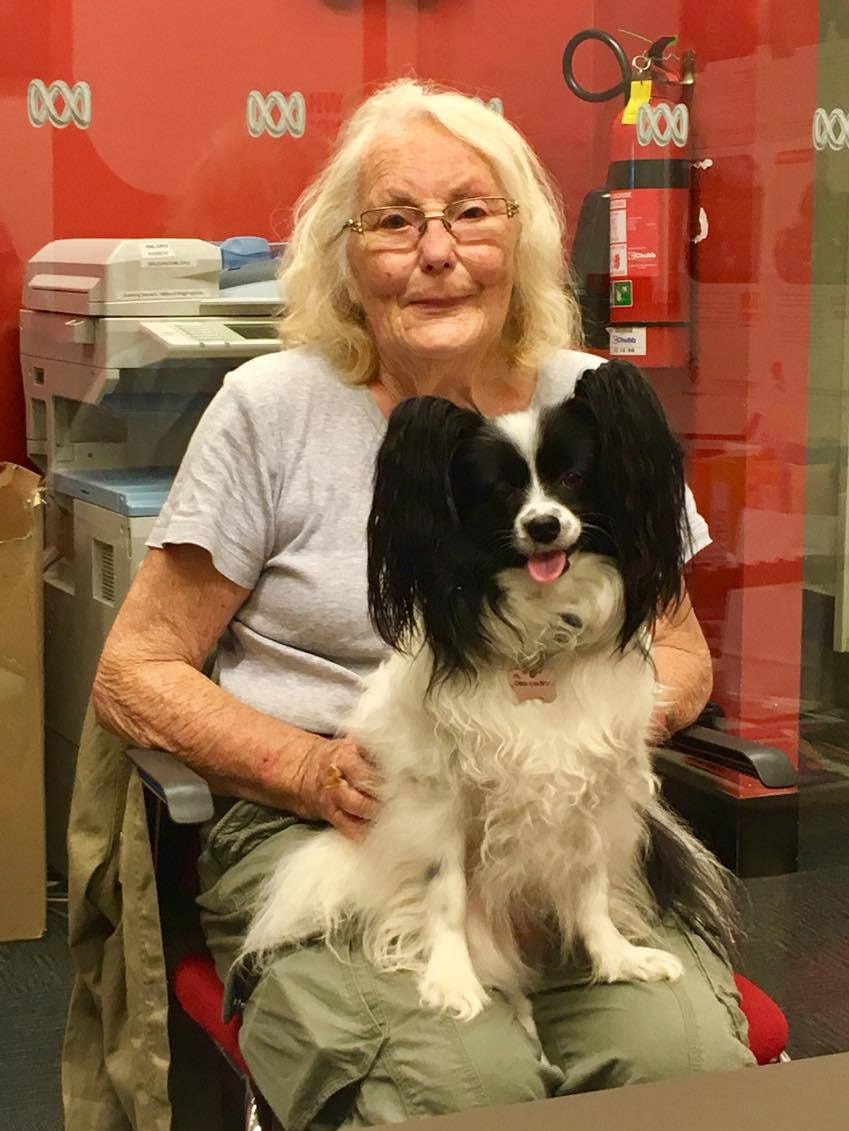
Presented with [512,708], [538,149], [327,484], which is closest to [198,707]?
[327,484]

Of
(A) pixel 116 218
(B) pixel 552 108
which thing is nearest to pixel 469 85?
(B) pixel 552 108

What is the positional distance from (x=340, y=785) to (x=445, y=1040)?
1.03 ft

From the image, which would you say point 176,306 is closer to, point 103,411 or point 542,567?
point 103,411

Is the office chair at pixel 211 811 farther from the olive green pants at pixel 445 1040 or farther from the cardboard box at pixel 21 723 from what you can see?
the cardboard box at pixel 21 723

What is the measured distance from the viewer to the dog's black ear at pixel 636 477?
Result: 1436mm

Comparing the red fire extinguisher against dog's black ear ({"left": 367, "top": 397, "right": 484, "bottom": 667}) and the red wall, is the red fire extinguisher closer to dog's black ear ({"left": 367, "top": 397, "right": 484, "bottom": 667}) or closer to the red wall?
the red wall

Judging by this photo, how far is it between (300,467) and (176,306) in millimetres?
1138

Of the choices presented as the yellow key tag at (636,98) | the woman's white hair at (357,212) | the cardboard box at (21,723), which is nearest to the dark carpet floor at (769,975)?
the cardboard box at (21,723)

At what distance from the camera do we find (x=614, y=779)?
161 cm

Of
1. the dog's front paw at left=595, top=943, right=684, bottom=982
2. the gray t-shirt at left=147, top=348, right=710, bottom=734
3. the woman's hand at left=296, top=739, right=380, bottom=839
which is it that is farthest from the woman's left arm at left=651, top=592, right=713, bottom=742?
the woman's hand at left=296, top=739, right=380, bottom=839

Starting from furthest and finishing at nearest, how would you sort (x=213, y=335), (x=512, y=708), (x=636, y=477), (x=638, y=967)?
(x=213, y=335) < (x=638, y=967) < (x=512, y=708) < (x=636, y=477)

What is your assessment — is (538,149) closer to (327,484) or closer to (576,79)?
(576,79)

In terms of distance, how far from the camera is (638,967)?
5.45 feet

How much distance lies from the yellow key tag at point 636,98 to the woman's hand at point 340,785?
2.14 meters
